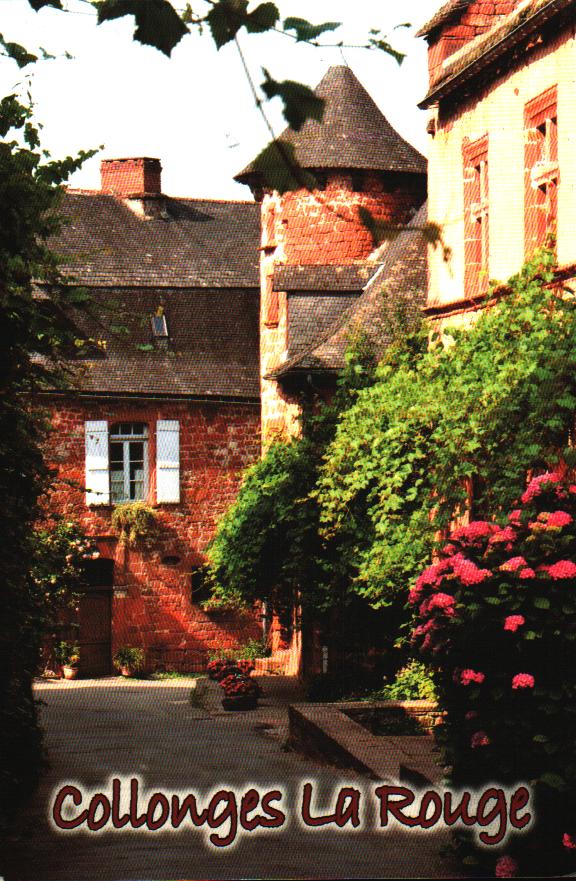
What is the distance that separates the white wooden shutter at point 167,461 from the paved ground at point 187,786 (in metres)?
5.91

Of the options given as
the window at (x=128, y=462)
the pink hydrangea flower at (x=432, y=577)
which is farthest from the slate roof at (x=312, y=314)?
the pink hydrangea flower at (x=432, y=577)

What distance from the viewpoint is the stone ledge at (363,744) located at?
1208 cm

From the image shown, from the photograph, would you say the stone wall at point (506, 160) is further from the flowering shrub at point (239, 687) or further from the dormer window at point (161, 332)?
the dormer window at point (161, 332)

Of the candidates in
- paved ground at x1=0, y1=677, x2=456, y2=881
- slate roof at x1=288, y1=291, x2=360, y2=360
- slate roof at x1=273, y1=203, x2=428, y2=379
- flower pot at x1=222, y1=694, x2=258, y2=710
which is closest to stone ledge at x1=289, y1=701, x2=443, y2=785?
paved ground at x1=0, y1=677, x2=456, y2=881

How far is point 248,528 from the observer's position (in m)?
22.3

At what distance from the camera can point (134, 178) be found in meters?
34.0

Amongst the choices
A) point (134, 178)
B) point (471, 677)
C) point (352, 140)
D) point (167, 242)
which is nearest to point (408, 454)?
point (471, 677)

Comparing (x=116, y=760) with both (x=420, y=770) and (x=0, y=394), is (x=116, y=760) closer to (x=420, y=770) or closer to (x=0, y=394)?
(x=420, y=770)

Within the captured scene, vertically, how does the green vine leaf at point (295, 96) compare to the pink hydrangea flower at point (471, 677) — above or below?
above

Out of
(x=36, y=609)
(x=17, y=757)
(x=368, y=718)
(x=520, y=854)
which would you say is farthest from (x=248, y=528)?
(x=520, y=854)

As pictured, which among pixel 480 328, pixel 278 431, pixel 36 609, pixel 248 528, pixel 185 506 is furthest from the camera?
pixel 185 506

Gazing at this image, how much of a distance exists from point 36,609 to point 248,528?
39.3 ft

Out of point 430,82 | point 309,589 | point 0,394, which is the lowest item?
point 309,589

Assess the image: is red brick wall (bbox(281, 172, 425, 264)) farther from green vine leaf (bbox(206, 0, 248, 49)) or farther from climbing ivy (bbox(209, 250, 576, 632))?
green vine leaf (bbox(206, 0, 248, 49))
